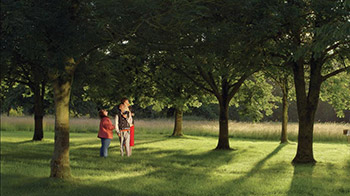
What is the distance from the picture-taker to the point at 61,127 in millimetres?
11766

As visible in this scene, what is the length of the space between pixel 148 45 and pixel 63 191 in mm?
4662

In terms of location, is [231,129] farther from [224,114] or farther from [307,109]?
[307,109]

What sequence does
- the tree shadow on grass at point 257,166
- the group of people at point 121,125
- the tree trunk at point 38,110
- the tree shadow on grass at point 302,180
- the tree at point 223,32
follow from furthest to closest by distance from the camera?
1. the tree trunk at point 38,110
2. the group of people at point 121,125
3. the tree shadow on grass at point 257,166
4. the tree at point 223,32
5. the tree shadow on grass at point 302,180

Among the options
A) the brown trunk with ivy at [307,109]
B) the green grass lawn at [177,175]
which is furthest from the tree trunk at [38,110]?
the brown trunk with ivy at [307,109]

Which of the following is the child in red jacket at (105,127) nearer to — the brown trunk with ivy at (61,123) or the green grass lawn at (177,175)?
the green grass lawn at (177,175)

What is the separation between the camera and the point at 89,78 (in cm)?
1844

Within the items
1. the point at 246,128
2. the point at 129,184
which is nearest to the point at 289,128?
the point at 246,128

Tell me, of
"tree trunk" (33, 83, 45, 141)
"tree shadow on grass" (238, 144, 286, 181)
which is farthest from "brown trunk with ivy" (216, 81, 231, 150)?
"tree trunk" (33, 83, 45, 141)

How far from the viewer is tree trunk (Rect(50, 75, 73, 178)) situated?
1177 centimetres

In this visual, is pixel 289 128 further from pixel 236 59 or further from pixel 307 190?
pixel 307 190

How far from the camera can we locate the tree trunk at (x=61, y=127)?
11773 millimetres

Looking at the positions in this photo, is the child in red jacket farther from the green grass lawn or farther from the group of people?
the green grass lawn

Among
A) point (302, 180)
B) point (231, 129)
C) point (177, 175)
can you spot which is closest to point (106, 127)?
point (177, 175)

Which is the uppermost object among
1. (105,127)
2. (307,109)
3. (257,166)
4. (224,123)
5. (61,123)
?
(307,109)
